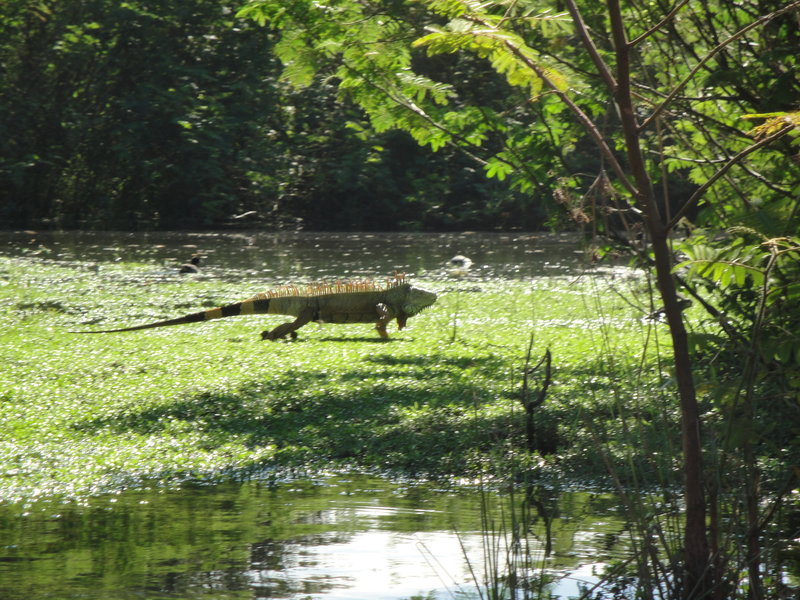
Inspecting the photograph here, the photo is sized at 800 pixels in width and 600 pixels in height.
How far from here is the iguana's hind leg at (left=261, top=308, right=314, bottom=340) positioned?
10812 millimetres

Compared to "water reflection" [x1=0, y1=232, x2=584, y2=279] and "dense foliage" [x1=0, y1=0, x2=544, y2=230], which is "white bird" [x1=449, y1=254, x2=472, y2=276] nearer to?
"water reflection" [x1=0, y1=232, x2=584, y2=279]

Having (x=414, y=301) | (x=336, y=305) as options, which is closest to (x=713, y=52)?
(x=336, y=305)

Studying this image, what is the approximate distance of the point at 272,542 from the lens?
5.18 meters

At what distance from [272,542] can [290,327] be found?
19.1ft

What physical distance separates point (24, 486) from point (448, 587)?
8.60 feet

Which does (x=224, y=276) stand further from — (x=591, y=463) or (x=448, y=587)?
(x=448, y=587)

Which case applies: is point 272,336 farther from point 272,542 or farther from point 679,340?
point 679,340

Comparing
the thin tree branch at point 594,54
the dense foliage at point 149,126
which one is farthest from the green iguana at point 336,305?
the dense foliage at point 149,126

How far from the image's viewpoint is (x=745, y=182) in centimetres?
686

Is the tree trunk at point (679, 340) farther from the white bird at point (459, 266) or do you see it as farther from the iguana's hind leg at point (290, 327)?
the white bird at point (459, 266)

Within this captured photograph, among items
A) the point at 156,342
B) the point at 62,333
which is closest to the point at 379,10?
the point at 156,342

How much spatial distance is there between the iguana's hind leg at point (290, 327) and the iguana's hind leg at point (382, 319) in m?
0.68

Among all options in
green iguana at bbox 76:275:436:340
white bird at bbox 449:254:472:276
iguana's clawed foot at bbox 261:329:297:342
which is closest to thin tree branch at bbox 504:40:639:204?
iguana's clawed foot at bbox 261:329:297:342

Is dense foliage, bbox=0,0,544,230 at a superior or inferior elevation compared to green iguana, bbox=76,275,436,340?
superior
